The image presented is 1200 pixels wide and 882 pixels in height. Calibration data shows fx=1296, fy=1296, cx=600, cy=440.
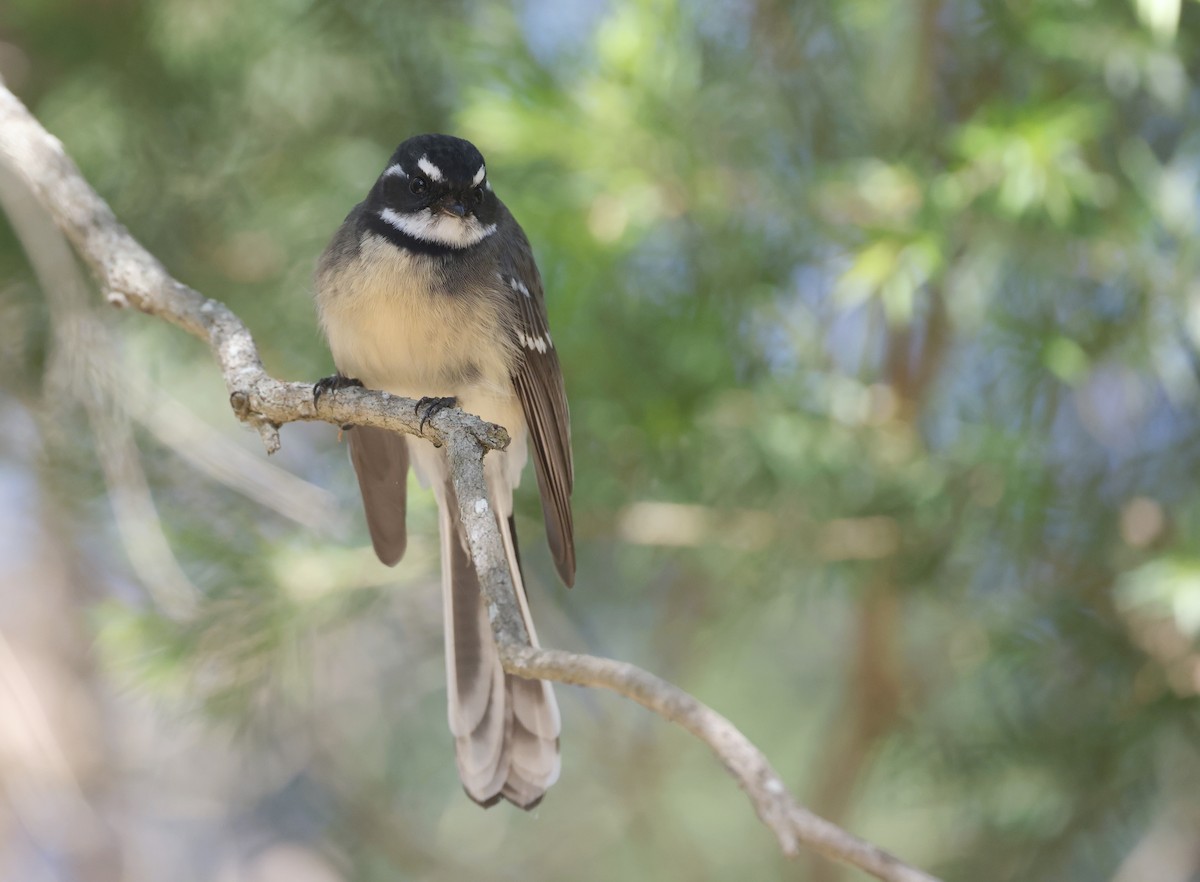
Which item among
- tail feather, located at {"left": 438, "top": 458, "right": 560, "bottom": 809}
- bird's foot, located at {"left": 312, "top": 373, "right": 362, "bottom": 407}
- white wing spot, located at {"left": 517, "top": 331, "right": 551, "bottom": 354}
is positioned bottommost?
tail feather, located at {"left": 438, "top": 458, "right": 560, "bottom": 809}

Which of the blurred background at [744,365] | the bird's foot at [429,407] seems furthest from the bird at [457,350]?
the blurred background at [744,365]

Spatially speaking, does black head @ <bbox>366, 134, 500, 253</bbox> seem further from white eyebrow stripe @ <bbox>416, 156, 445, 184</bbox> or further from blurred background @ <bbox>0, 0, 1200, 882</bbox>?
blurred background @ <bbox>0, 0, 1200, 882</bbox>

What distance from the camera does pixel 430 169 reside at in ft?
8.31

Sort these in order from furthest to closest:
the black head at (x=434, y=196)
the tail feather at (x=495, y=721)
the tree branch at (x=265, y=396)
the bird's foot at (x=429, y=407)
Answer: the black head at (x=434, y=196) → the tail feather at (x=495, y=721) → the bird's foot at (x=429, y=407) → the tree branch at (x=265, y=396)

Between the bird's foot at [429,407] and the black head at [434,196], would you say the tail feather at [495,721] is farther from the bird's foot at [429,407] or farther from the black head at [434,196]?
the black head at [434,196]

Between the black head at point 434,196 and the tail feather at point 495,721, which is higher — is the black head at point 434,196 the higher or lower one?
the higher one

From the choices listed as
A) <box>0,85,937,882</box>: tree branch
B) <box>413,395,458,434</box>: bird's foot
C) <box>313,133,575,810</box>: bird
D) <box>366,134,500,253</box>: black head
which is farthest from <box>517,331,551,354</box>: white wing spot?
<box>0,85,937,882</box>: tree branch

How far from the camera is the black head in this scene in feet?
8.29

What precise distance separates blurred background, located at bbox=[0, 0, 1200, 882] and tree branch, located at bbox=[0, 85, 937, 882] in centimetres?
42

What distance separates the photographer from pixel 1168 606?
2.91 m

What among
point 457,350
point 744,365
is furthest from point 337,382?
point 744,365

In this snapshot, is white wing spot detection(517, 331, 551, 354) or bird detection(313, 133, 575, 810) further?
white wing spot detection(517, 331, 551, 354)

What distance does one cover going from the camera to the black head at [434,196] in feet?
8.29

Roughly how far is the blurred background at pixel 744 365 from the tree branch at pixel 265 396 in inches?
16.5
